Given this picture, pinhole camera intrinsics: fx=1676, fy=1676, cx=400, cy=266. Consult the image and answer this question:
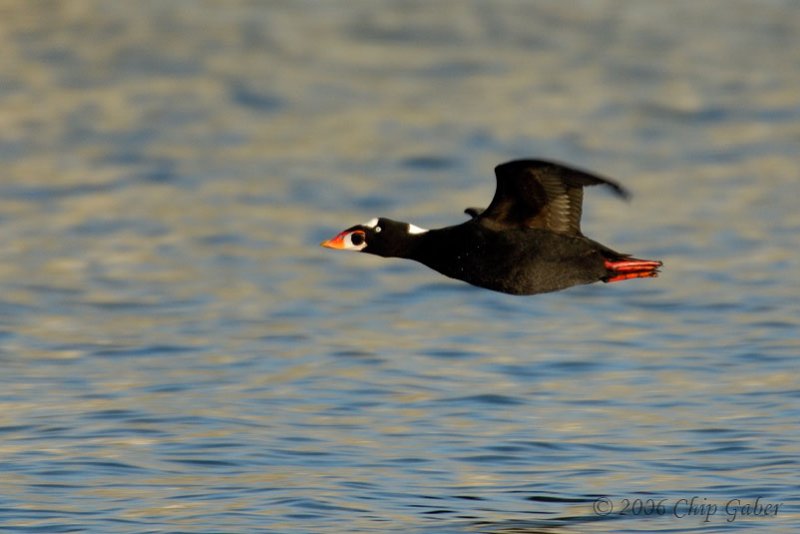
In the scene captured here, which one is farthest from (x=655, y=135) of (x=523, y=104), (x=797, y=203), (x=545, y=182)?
(x=545, y=182)

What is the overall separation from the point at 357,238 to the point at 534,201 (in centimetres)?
114

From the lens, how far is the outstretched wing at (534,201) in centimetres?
988

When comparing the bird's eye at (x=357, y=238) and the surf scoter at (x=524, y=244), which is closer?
Result: the surf scoter at (x=524, y=244)

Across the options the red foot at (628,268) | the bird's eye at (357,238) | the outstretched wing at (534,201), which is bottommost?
the red foot at (628,268)

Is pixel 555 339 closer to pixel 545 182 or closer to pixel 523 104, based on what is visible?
pixel 545 182

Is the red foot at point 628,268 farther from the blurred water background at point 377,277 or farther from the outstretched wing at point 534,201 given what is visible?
the blurred water background at point 377,277

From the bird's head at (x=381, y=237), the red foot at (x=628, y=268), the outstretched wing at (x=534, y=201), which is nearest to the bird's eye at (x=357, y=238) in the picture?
the bird's head at (x=381, y=237)

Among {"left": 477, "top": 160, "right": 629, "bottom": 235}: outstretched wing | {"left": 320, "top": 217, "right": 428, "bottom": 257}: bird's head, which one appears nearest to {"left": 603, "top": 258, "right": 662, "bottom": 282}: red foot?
{"left": 477, "top": 160, "right": 629, "bottom": 235}: outstretched wing

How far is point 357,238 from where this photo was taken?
10414 mm

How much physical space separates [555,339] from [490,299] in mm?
1904

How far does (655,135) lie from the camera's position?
79.1 ft

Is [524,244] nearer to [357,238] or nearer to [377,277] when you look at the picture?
[357,238]

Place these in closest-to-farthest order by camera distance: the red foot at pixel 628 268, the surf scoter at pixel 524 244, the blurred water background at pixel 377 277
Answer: the surf scoter at pixel 524 244
the red foot at pixel 628 268
the blurred water background at pixel 377 277

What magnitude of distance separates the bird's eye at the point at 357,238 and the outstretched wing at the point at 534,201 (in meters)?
0.78
